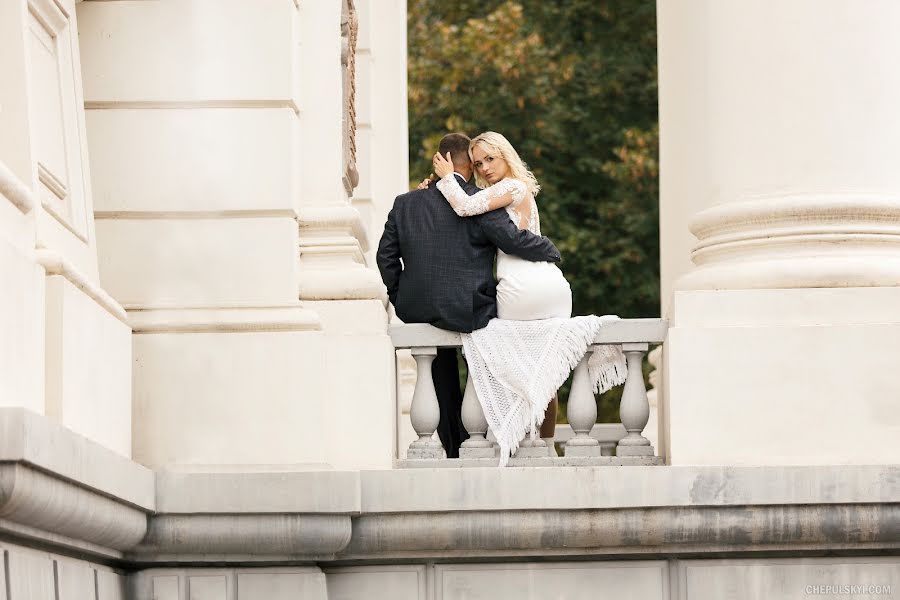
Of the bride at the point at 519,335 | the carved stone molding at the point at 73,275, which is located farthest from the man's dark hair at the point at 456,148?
the carved stone molding at the point at 73,275

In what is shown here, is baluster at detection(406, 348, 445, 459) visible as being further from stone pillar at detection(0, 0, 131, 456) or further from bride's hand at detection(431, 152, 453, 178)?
stone pillar at detection(0, 0, 131, 456)

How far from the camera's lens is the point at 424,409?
12.8 metres

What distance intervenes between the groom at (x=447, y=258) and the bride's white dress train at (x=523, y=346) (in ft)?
0.34

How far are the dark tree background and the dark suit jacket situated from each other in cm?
1728

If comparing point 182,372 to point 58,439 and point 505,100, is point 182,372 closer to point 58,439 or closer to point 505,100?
point 58,439

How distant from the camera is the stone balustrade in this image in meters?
12.5

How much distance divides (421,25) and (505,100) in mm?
2123

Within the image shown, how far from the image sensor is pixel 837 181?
42.3ft

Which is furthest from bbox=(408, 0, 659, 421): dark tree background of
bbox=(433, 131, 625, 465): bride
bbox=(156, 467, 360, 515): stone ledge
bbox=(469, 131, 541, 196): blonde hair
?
bbox=(156, 467, 360, 515): stone ledge

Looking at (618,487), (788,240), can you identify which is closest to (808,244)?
(788,240)

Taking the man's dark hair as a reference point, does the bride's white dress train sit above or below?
below

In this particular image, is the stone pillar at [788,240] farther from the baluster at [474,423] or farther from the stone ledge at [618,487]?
the baluster at [474,423]

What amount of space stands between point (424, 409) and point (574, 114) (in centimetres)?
1983

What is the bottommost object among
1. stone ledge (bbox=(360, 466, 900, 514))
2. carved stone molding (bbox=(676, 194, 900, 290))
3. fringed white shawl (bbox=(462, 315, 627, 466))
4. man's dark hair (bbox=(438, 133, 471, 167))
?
stone ledge (bbox=(360, 466, 900, 514))
